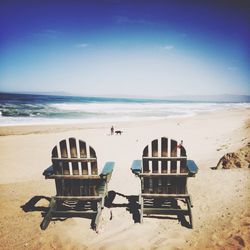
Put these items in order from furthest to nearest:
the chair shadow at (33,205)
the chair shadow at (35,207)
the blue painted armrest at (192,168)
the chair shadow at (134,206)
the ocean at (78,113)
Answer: the ocean at (78,113) < the chair shadow at (33,205) < the chair shadow at (35,207) < the chair shadow at (134,206) < the blue painted armrest at (192,168)

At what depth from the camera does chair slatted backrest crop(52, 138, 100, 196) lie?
4.05 m

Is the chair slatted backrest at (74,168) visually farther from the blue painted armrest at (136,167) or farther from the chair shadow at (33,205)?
the chair shadow at (33,205)

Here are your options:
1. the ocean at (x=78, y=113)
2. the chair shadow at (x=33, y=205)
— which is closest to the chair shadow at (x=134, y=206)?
the chair shadow at (x=33, y=205)

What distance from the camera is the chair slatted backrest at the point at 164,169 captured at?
4.06 metres

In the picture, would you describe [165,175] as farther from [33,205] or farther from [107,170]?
[33,205]

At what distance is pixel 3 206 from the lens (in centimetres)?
487

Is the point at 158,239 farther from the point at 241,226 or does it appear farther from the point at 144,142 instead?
the point at 144,142

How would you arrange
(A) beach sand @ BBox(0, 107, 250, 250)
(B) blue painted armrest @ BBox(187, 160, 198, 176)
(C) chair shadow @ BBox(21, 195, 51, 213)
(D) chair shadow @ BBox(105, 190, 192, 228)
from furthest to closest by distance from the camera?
(C) chair shadow @ BBox(21, 195, 51, 213) < (D) chair shadow @ BBox(105, 190, 192, 228) < (B) blue painted armrest @ BBox(187, 160, 198, 176) < (A) beach sand @ BBox(0, 107, 250, 250)

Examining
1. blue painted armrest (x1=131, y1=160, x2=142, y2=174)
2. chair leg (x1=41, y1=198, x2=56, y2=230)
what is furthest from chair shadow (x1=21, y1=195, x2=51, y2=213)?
blue painted armrest (x1=131, y1=160, x2=142, y2=174)

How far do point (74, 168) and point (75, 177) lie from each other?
0.15 meters

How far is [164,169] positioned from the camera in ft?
13.6

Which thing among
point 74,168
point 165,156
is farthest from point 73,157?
point 165,156

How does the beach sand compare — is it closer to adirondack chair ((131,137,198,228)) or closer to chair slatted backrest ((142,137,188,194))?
adirondack chair ((131,137,198,228))

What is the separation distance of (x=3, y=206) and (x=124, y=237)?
8.68 feet
